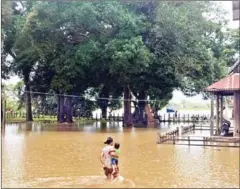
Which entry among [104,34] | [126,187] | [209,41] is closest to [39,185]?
[126,187]

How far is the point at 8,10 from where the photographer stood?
1134 inches

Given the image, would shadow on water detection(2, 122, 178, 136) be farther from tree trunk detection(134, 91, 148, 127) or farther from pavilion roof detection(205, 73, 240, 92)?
pavilion roof detection(205, 73, 240, 92)

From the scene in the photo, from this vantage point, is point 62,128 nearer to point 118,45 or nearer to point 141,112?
point 118,45

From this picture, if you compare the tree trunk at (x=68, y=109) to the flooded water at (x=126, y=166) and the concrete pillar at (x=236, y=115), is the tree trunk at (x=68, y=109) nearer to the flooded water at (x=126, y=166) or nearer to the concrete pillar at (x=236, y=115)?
the flooded water at (x=126, y=166)

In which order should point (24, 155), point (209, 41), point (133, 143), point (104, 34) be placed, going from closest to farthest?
1. point (24, 155)
2. point (133, 143)
3. point (104, 34)
4. point (209, 41)

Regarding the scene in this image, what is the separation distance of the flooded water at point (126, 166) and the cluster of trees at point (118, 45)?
983 cm

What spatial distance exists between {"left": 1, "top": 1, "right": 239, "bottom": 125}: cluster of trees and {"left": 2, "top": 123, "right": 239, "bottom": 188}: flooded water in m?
9.83

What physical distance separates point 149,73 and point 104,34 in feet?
14.0

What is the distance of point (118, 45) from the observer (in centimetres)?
2591

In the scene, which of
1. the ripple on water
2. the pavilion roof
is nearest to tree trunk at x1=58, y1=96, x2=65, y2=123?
the pavilion roof

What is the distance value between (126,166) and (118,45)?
14796 mm

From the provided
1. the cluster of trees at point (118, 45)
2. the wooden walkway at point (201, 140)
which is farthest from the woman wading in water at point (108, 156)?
the cluster of trees at point (118, 45)

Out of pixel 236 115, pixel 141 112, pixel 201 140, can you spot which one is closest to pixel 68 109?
pixel 141 112

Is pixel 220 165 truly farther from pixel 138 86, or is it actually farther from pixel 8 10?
pixel 8 10
